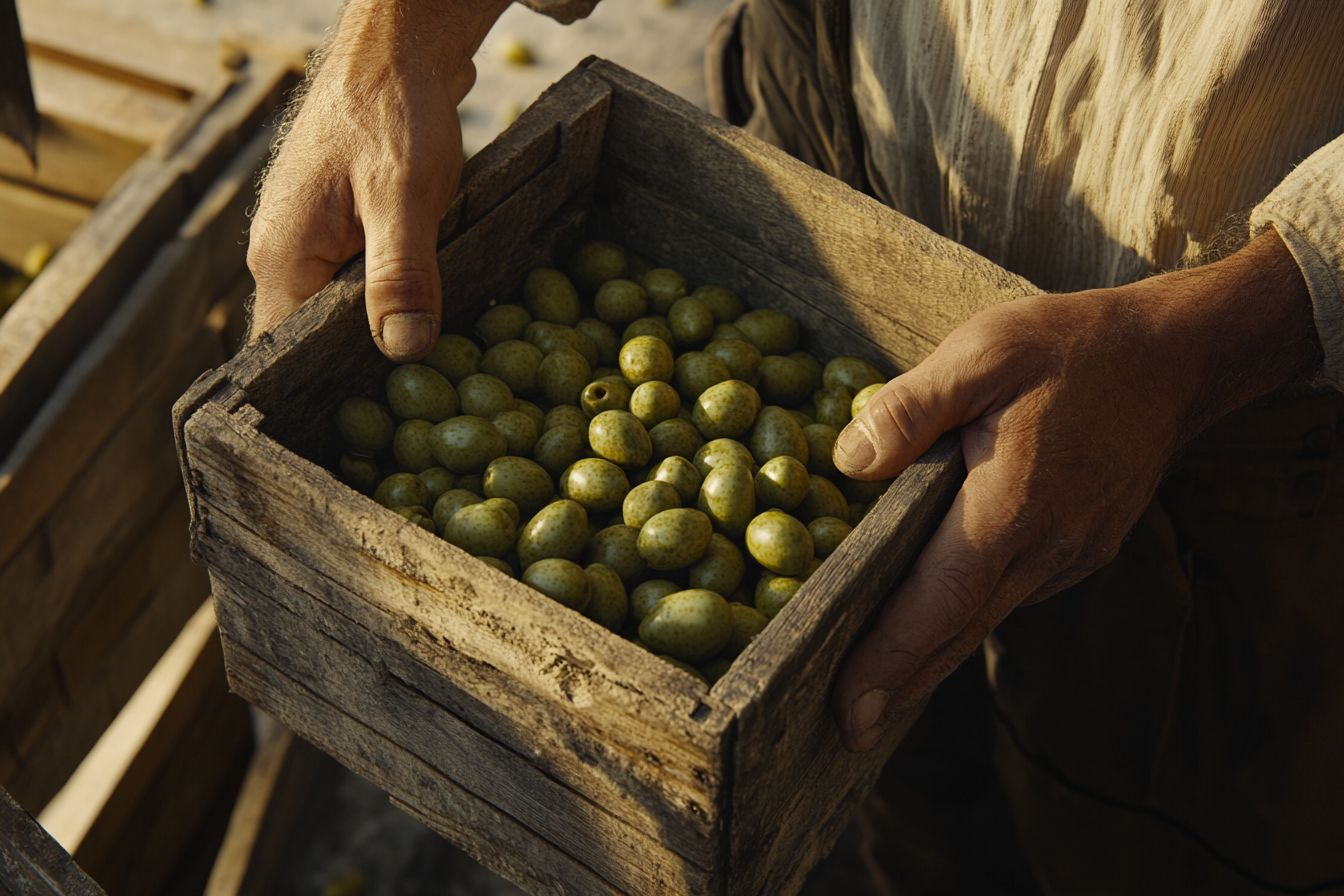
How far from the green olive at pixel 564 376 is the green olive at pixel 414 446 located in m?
0.25

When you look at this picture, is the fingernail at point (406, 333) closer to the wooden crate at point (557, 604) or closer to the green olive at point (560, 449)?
the wooden crate at point (557, 604)

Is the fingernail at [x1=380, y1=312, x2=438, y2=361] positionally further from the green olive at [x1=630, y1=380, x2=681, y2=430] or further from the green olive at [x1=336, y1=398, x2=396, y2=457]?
the green olive at [x1=630, y1=380, x2=681, y2=430]

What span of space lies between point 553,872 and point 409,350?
89 centimetres

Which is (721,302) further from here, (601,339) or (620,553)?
(620,553)

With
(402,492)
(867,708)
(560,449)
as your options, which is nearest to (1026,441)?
(867,708)

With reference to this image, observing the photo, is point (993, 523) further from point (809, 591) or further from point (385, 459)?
point (385, 459)

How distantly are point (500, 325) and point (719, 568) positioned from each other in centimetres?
71

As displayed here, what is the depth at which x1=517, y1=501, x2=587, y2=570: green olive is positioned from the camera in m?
1.79

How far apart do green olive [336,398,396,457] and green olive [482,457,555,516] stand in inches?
8.3

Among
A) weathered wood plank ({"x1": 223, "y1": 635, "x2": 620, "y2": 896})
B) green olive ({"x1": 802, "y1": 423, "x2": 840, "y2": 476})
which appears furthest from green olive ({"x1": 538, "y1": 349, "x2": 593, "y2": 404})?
weathered wood plank ({"x1": 223, "y1": 635, "x2": 620, "y2": 896})

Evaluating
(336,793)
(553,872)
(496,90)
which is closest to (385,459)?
(553,872)

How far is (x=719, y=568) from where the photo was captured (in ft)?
6.01

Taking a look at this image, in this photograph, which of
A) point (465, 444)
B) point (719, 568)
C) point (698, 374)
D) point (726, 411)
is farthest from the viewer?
point (698, 374)

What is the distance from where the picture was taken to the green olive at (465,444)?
1.94 m
